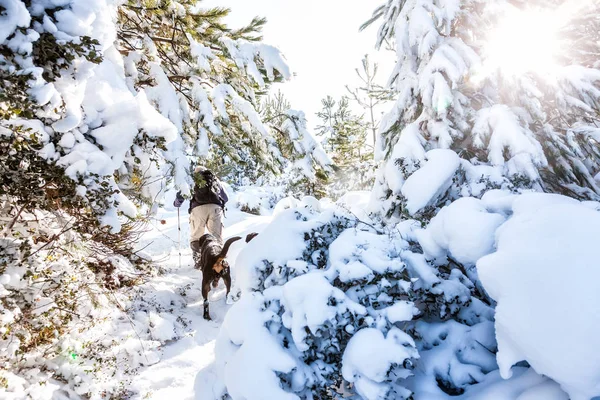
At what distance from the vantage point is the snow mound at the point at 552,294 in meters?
1.49

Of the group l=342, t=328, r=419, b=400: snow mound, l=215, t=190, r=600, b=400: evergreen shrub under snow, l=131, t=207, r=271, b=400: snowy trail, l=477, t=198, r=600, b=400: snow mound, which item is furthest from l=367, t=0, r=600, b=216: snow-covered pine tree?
l=131, t=207, r=271, b=400: snowy trail

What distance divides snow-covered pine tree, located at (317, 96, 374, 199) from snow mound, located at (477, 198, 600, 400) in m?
7.06

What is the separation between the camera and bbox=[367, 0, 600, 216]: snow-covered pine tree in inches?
152

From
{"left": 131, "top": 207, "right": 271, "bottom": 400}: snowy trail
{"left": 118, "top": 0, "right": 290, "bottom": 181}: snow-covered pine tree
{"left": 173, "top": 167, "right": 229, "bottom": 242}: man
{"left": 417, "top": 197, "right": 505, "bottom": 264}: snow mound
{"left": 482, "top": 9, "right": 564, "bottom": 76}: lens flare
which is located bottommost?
{"left": 131, "top": 207, "right": 271, "bottom": 400}: snowy trail

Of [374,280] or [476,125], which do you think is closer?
[374,280]

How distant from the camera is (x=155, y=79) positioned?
416cm

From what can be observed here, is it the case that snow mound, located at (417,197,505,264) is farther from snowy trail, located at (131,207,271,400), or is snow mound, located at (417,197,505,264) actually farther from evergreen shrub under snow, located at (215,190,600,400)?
snowy trail, located at (131,207,271,400)

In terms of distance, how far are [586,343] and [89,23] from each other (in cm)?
394

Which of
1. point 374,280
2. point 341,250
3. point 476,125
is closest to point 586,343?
point 374,280

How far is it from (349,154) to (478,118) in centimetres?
1356

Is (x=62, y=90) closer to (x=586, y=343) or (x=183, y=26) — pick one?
(x=183, y=26)

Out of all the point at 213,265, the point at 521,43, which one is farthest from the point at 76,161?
the point at 521,43

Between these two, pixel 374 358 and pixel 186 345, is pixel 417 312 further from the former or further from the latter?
pixel 186 345

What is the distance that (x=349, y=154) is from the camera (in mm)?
17875
